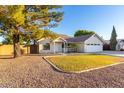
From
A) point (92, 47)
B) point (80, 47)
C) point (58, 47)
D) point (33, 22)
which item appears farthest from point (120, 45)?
point (33, 22)

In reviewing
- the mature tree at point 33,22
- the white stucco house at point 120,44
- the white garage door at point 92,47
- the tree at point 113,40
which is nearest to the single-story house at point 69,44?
the white garage door at point 92,47

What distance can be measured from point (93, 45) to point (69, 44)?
4.24m

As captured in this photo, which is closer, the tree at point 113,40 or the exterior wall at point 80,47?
the exterior wall at point 80,47

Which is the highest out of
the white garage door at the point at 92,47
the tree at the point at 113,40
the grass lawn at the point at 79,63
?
the tree at the point at 113,40

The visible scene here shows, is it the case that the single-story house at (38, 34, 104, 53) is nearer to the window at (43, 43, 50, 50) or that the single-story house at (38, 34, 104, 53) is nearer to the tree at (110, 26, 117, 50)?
the window at (43, 43, 50, 50)

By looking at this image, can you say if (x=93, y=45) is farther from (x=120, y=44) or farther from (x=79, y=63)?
(x=79, y=63)

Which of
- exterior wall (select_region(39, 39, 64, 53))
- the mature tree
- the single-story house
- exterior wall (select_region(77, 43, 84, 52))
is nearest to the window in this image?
the single-story house

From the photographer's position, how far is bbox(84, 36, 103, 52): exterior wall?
29.1m

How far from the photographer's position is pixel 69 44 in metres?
30.9

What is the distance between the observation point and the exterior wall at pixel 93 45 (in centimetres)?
2914

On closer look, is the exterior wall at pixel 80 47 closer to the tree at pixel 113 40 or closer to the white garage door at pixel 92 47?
the white garage door at pixel 92 47

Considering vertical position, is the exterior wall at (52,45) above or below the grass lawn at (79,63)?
above
